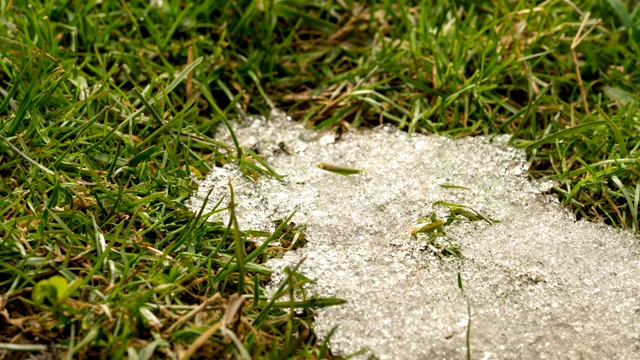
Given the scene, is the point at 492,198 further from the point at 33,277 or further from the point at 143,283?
the point at 33,277

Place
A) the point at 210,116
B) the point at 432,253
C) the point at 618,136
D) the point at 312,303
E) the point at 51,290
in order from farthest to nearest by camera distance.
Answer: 1. the point at 210,116
2. the point at 618,136
3. the point at 432,253
4. the point at 312,303
5. the point at 51,290

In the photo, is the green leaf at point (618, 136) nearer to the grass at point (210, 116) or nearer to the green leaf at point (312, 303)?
the grass at point (210, 116)

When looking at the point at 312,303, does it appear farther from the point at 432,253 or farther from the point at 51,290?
the point at 51,290

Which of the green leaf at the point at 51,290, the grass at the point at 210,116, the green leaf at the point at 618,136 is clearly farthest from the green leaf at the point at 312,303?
the green leaf at the point at 618,136

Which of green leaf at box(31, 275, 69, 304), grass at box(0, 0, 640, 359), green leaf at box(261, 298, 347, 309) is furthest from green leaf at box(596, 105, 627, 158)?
green leaf at box(31, 275, 69, 304)

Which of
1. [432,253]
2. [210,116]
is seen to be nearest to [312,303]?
[432,253]

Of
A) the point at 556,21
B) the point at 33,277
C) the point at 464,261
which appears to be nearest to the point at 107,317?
the point at 33,277
